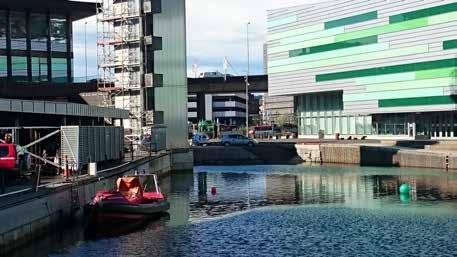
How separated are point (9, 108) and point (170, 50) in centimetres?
4072

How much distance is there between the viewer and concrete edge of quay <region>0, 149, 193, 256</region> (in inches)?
1019

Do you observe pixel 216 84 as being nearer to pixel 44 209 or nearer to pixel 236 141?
pixel 236 141

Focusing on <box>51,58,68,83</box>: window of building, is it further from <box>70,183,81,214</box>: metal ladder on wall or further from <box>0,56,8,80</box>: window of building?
<box>70,183,81,214</box>: metal ladder on wall

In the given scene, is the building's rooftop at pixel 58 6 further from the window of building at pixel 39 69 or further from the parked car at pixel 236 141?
the parked car at pixel 236 141

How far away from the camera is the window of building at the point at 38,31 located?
9094cm

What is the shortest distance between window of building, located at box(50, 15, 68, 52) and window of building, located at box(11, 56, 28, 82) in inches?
209

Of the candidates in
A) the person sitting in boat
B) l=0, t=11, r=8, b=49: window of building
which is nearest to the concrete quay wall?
l=0, t=11, r=8, b=49: window of building

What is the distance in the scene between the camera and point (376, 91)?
11394 cm

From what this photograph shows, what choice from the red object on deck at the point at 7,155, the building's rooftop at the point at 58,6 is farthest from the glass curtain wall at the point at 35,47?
the red object on deck at the point at 7,155

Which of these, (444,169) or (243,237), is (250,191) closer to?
(243,237)

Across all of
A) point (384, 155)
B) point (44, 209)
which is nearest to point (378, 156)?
point (384, 155)

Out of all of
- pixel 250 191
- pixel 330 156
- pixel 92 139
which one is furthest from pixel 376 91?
pixel 92 139

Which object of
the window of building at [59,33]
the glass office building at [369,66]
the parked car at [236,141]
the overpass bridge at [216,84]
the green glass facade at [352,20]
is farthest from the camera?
the overpass bridge at [216,84]

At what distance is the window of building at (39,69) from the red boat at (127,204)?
56.4m
